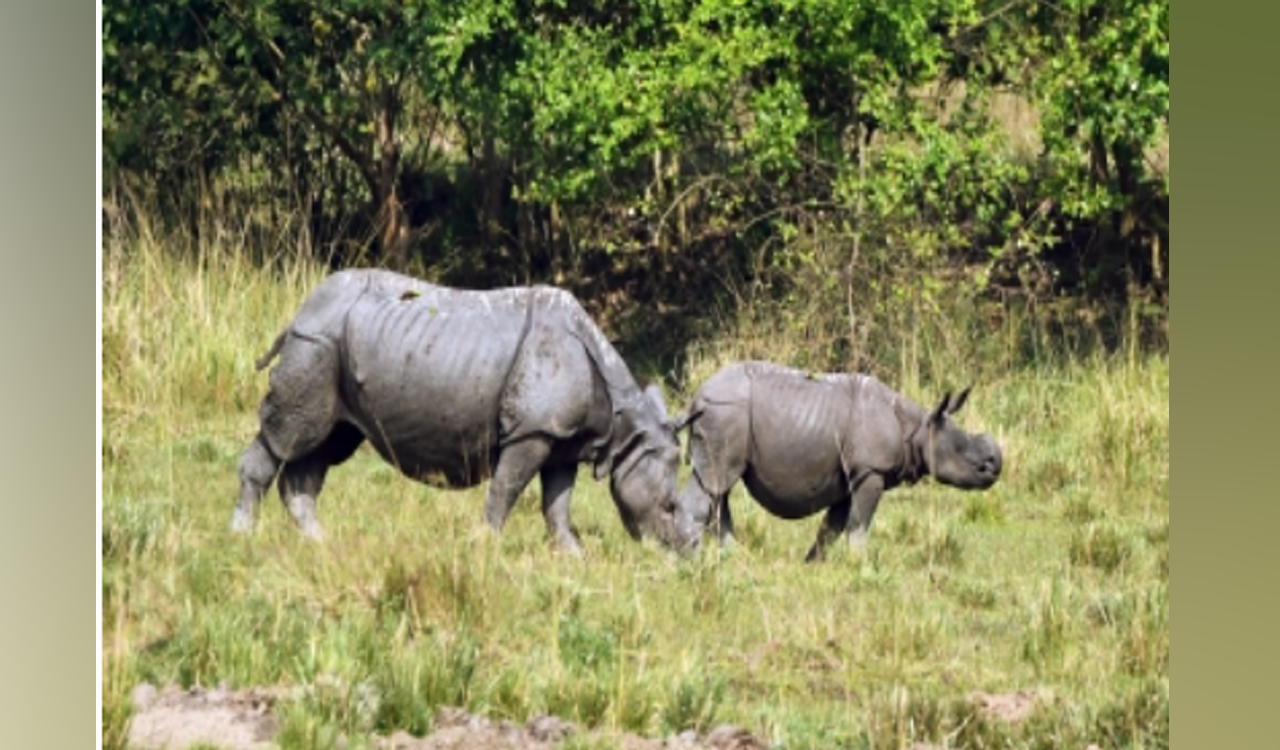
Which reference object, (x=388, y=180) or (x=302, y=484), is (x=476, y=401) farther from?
(x=388, y=180)

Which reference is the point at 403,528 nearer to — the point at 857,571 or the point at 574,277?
the point at 857,571

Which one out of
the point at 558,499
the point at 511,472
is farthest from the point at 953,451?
the point at 511,472

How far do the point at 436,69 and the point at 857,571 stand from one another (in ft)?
26.5

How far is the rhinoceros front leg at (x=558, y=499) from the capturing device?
1137 centimetres

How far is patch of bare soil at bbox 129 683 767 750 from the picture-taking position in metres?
8.40

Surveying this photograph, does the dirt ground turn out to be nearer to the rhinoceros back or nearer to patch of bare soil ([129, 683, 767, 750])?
patch of bare soil ([129, 683, 767, 750])

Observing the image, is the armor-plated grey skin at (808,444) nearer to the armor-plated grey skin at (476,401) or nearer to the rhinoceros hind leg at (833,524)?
the rhinoceros hind leg at (833,524)

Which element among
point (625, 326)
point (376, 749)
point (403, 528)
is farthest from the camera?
point (625, 326)

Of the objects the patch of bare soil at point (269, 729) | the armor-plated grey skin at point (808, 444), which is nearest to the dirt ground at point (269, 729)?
the patch of bare soil at point (269, 729)

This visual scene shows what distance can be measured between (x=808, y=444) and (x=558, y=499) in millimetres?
1205

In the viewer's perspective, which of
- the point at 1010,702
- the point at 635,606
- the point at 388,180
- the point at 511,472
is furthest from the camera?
the point at 388,180

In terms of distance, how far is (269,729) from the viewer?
8469mm

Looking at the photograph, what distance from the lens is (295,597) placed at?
976 cm

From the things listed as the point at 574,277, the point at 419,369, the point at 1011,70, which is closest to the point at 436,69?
the point at 574,277
